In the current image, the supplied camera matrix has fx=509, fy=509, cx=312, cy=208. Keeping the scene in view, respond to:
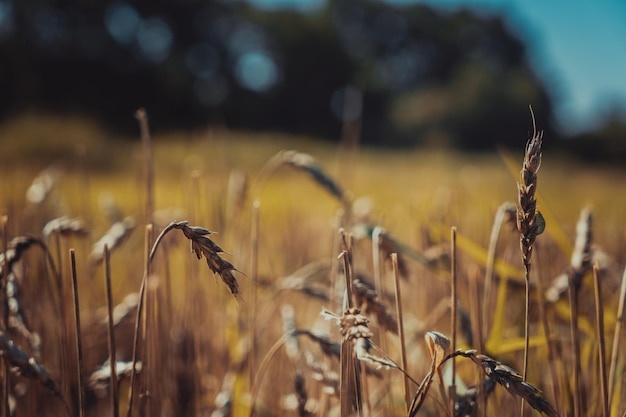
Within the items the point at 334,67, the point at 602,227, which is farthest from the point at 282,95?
the point at 602,227

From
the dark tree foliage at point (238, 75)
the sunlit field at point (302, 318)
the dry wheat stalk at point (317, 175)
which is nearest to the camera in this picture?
the sunlit field at point (302, 318)

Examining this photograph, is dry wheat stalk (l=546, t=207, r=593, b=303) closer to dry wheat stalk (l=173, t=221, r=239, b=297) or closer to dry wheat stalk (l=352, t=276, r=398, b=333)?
dry wheat stalk (l=352, t=276, r=398, b=333)

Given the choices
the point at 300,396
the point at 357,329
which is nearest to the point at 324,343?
the point at 300,396

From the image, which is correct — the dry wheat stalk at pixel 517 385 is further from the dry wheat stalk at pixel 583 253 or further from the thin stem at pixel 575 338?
the dry wheat stalk at pixel 583 253

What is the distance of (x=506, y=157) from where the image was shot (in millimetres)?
639

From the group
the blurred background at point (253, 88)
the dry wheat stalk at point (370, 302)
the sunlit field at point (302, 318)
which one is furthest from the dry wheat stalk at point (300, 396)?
the blurred background at point (253, 88)

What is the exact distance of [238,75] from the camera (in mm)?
15984

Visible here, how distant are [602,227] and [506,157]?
143 cm

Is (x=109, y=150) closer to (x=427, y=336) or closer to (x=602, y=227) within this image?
(x=602, y=227)

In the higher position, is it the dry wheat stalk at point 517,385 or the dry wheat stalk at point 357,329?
the dry wheat stalk at point 357,329

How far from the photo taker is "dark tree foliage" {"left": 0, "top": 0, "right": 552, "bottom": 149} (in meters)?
11.8

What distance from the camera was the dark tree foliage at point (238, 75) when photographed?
11.8 m

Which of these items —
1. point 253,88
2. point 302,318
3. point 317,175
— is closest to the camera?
point 317,175

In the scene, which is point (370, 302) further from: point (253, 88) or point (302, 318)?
point (253, 88)
